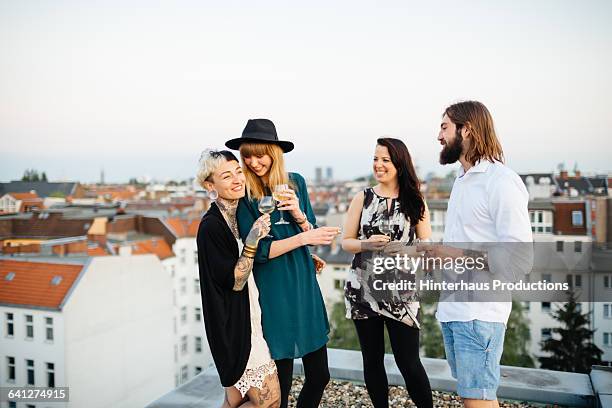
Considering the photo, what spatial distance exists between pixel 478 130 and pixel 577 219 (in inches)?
814

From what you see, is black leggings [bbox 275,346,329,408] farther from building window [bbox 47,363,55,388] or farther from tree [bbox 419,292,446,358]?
tree [bbox 419,292,446,358]

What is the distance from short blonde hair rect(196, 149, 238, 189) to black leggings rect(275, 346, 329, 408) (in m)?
0.83

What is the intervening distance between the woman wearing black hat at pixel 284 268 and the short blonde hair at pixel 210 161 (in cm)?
15

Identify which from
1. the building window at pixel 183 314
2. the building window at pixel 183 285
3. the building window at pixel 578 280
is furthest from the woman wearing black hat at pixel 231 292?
the building window at pixel 183 285

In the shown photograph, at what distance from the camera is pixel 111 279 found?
14.9 metres

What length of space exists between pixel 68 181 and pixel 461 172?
12889 millimetres

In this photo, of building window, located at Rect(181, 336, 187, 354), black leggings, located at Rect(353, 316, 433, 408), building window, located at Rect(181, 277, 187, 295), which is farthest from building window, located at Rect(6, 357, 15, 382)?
building window, located at Rect(181, 277, 187, 295)

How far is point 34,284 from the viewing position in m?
12.0

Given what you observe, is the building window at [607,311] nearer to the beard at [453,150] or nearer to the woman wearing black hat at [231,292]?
the beard at [453,150]

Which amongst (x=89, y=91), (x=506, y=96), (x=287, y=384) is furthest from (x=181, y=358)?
(x=287, y=384)

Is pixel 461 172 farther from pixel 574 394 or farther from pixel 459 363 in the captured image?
pixel 574 394

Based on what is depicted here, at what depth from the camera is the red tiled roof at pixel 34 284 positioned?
11.6 metres

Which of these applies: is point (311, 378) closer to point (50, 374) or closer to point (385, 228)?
point (385, 228)

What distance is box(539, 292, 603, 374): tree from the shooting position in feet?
50.6
